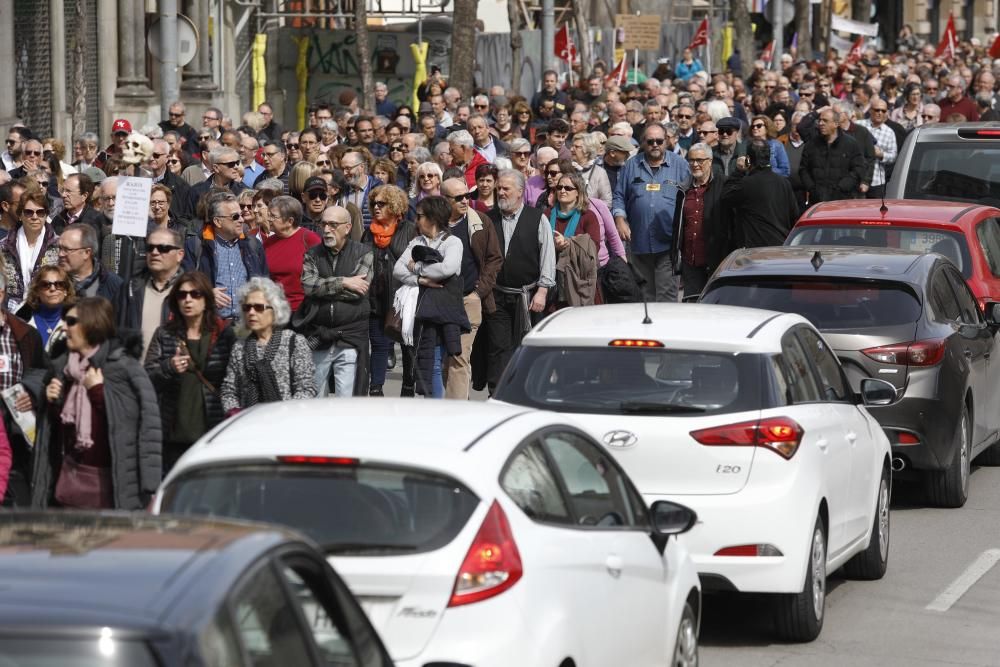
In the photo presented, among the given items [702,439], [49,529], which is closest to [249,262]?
[702,439]

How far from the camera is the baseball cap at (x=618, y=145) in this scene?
17.5m

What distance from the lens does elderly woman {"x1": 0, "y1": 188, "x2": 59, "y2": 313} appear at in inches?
493

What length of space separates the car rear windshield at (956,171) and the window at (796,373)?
27.0ft

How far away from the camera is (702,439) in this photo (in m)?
8.24

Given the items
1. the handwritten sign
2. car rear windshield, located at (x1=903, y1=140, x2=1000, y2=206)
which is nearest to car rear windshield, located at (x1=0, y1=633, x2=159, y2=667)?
car rear windshield, located at (x1=903, y1=140, x2=1000, y2=206)

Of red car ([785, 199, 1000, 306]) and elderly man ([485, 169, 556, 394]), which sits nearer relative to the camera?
red car ([785, 199, 1000, 306])

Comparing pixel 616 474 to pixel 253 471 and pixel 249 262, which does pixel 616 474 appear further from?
pixel 249 262

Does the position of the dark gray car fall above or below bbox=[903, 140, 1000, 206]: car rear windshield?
below

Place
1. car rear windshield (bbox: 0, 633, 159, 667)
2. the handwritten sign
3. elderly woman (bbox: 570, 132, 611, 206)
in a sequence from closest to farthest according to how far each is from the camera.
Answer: car rear windshield (bbox: 0, 633, 159, 667) < elderly woman (bbox: 570, 132, 611, 206) < the handwritten sign

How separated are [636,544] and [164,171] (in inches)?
448

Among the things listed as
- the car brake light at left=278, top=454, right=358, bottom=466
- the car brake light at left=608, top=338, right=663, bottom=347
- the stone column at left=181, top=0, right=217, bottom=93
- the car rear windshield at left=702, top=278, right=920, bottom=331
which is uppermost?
the stone column at left=181, top=0, right=217, bottom=93

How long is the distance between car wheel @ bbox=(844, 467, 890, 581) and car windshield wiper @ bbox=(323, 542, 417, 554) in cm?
452

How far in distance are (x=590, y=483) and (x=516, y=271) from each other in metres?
7.42

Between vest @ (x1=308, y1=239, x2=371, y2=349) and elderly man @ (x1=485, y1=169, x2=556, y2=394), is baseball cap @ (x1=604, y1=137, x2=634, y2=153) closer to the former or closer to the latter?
elderly man @ (x1=485, y1=169, x2=556, y2=394)
